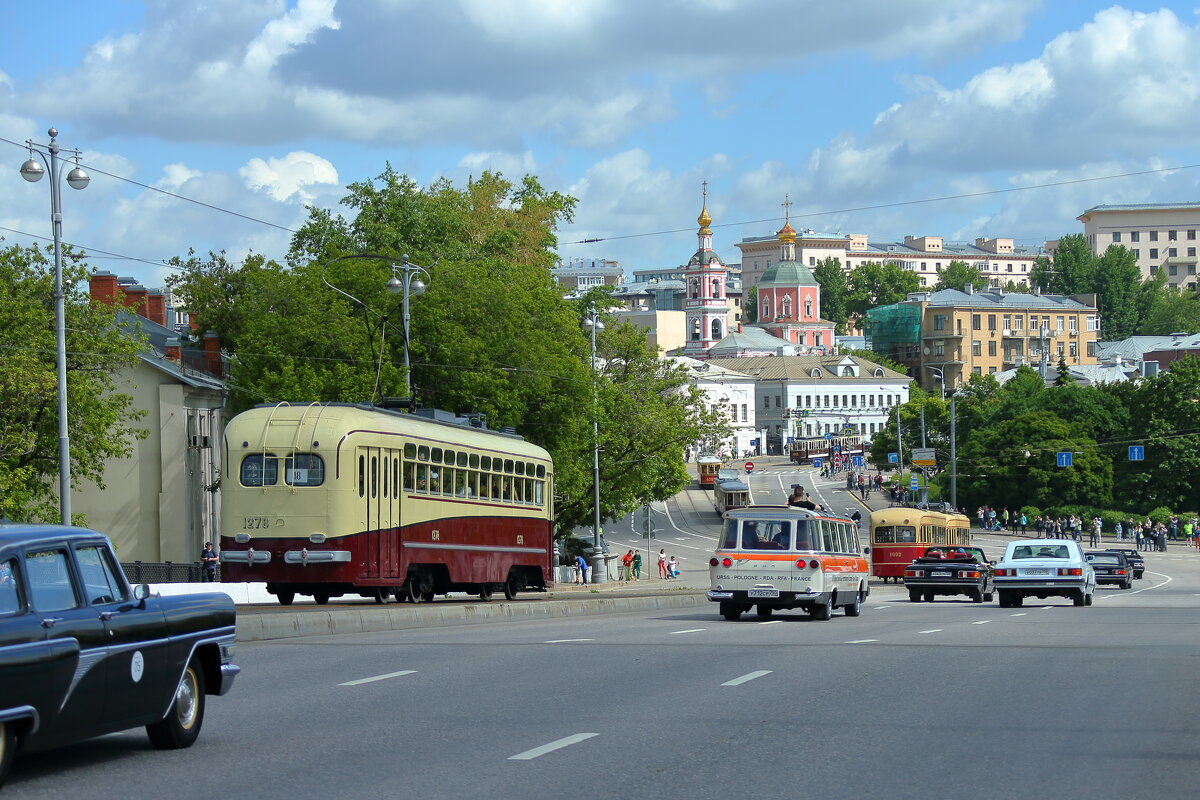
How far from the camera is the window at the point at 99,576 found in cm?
1029

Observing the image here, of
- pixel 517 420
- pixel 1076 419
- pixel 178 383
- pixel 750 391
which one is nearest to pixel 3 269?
pixel 178 383

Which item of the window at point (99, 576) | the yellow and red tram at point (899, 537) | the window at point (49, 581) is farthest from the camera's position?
the yellow and red tram at point (899, 537)

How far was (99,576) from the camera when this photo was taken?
10.5 meters

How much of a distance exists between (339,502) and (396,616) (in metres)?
3.31

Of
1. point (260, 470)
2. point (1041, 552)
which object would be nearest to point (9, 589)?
point (260, 470)

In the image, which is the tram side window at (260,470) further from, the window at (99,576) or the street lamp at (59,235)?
the window at (99,576)

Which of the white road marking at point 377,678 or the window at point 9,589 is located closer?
the window at point 9,589

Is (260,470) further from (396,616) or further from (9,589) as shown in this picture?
(9,589)

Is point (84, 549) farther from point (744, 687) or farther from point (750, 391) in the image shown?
point (750, 391)

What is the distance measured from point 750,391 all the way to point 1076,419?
3170 inches

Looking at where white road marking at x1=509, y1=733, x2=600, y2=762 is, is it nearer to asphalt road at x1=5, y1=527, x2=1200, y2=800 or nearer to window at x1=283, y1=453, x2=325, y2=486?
asphalt road at x1=5, y1=527, x2=1200, y2=800

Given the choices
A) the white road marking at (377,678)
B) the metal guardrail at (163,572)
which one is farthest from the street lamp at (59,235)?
the white road marking at (377,678)

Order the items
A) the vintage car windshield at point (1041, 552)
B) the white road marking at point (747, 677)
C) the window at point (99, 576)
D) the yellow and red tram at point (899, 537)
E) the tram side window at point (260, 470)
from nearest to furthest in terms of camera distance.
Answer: the window at point (99, 576) < the white road marking at point (747, 677) < the tram side window at point (260, 470) < the vintage car windshield at point (1041, 552) < the yellow and red tram at point (899, 537)

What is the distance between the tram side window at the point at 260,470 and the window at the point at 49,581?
1895 centimetres
